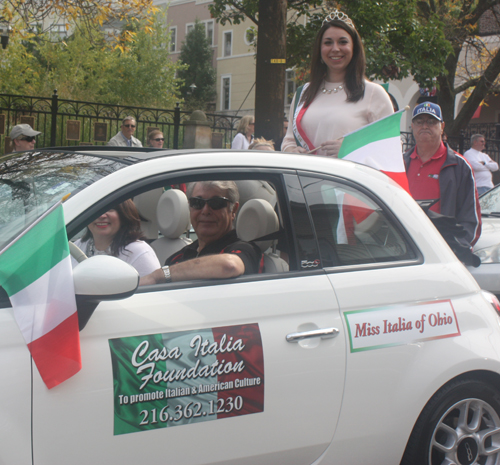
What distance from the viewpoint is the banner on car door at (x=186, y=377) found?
2.14 m

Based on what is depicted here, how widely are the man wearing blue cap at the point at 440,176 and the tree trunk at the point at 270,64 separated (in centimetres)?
347

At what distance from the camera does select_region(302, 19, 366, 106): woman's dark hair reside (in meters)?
4.16

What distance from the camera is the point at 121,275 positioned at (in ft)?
6.81

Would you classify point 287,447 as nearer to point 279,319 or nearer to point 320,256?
point 279,319

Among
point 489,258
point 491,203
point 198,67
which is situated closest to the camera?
point 489,258

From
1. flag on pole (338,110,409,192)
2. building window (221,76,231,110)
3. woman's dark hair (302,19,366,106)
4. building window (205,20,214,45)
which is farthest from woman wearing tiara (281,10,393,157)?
building window (205,20,214,45)

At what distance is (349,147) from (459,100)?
2495cm

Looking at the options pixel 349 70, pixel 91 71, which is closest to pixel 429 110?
pixel 349 70

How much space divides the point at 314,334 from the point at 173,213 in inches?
42.1

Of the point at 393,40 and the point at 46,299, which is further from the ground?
the point at 393,40

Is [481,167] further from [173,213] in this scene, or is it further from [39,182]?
[39,182]

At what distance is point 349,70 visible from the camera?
422 centimetres

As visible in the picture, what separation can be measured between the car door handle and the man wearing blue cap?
7.98ft

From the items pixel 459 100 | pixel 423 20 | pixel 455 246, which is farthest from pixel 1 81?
pixel 455 246
